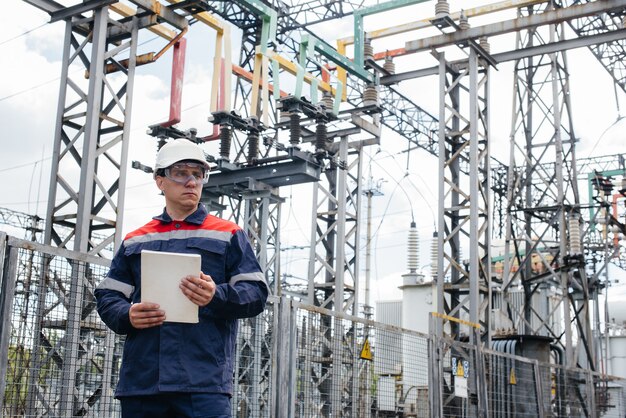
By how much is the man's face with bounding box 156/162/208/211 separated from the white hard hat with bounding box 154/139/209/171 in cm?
3

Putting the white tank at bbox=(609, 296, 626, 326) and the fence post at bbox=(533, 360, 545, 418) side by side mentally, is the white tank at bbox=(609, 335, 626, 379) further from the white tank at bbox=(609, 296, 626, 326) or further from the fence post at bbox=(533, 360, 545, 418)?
the fence post at bbox=(533, 360, 545, 418)

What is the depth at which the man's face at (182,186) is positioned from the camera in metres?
3.89

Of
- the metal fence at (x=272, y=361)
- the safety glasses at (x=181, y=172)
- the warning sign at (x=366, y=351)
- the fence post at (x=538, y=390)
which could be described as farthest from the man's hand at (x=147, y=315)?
the fence post at (x=538, y=390)

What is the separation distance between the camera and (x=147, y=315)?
3.50 meters

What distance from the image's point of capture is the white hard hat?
12.8ft

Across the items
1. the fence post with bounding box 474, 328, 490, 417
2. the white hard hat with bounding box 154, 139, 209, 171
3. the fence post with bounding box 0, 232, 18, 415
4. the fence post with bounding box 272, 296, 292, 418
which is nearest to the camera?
the white hard hat with bounding box 154, 139, 209, 171

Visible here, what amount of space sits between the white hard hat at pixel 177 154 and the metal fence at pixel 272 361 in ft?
7.73

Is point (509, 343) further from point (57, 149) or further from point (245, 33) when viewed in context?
point (245, 33)

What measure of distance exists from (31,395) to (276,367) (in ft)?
8.21

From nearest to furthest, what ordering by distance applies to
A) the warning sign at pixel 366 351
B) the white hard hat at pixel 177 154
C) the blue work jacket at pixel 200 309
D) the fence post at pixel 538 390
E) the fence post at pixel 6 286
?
the blue work jacket at pixel 200 309 < the white hard hat at pixel 177 154 < the fence post at pixel 6 286 < the warning sign at pixel 366 351 < the fence post at pixel 538 390

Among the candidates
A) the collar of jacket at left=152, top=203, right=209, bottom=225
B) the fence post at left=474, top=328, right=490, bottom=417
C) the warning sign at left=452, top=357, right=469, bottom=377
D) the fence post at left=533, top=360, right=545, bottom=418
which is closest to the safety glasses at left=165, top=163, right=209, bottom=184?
the collar of jacket at left=152, top=203, right=209, bottom=225

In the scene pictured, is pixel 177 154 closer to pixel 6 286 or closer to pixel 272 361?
pixel 6 286

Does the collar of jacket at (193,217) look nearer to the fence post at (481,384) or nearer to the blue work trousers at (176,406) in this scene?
the blue work trousers at (176,406)

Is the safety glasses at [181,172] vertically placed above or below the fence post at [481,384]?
above
